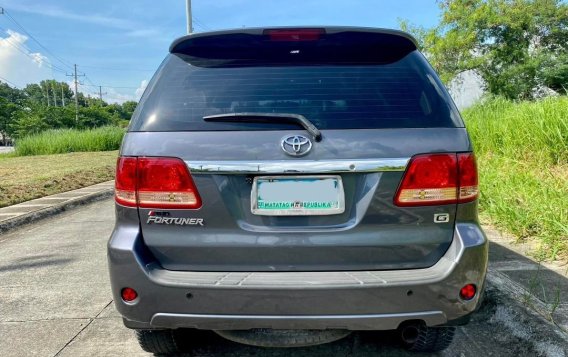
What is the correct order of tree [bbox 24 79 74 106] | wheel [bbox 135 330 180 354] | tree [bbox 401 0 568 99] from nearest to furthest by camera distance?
wheel [bbox 135 330 180 354], tree [bbox 401 0 568 99], tree [bbox 24 79 74 106]

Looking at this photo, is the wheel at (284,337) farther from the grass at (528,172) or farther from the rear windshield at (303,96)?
the grass at (528,172)

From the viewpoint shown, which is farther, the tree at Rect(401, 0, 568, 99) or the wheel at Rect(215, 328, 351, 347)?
the tree at Rect(401, 0, 568, 99)

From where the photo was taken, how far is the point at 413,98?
214 centimetres

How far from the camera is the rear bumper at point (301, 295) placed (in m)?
1.90

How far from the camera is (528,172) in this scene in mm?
5609

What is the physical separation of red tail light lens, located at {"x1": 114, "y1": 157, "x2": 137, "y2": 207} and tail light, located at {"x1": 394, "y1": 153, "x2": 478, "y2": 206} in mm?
1151

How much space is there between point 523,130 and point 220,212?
18.9 feet

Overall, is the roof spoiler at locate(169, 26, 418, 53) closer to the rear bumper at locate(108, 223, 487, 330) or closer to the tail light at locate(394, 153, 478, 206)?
the tail light at locate(394, 153, 478, 206)

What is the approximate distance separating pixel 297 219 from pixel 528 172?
15.3 ft

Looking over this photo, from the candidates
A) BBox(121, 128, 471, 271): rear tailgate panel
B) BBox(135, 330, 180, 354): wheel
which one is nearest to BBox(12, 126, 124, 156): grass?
BBox(135, 330, 180, 354): wheel

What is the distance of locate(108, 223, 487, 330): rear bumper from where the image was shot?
1896 mm

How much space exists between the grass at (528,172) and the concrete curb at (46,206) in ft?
19.3

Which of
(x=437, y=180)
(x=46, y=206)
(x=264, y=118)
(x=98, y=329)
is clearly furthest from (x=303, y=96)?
(x=46, y=206)

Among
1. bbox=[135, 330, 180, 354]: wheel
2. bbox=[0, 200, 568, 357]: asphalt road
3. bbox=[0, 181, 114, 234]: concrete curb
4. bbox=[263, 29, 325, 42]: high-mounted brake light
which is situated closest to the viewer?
bbox=[263, 29, 325, 42]: high-mounted brake light
